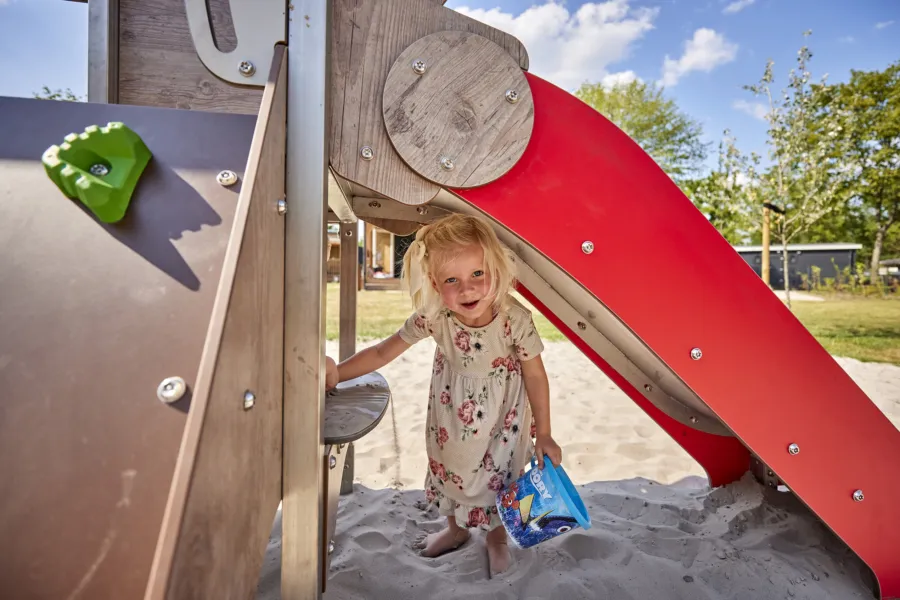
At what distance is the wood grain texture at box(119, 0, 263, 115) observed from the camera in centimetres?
121

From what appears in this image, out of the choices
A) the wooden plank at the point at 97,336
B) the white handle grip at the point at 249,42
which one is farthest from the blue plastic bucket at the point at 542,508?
the white handle grip at the point at 249,42

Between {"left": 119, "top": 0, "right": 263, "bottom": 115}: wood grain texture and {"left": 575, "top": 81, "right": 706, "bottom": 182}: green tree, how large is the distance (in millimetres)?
17713

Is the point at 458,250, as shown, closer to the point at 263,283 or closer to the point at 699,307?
the point at 699,307

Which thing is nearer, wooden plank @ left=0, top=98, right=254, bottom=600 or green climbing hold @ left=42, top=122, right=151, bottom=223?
wooden plank @ left=0, top=98, right=254, bottom=600

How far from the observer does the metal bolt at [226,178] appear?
2.81 feet

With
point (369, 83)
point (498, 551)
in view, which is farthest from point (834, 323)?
point (369, 83)

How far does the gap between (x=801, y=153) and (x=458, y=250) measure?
1007cm

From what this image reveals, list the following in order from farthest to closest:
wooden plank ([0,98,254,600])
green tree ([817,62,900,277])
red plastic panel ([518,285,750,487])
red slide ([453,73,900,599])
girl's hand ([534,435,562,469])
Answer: green tree ([817,62,900,277]) → red plastic panel ([518,285,750,487]) → girl's hand ([534,435,562,469]) → red slide ([453,73,900,599]) → wooden plank ([0,98,254,600])

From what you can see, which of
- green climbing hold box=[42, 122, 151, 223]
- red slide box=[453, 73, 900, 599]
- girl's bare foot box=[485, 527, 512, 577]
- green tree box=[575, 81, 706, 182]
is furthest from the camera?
green tree box=[575, 81, 706, 182]

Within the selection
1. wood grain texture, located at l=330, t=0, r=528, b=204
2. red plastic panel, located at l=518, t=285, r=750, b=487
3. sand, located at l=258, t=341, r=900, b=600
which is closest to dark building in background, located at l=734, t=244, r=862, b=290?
red plastic panel, located at l=518, t=285, r=750, b=487

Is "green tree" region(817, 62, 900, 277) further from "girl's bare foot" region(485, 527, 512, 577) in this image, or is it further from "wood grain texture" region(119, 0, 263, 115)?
"wood grain texture" region(119, 0, 263, 115)

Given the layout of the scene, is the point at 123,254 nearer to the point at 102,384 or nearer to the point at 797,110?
the point at 102,384

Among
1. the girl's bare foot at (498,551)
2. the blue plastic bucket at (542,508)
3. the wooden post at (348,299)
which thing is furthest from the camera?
the wooden post at (348,299)

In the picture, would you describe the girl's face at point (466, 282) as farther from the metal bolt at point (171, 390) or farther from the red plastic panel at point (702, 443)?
the metal bolt at point (171, 390)
